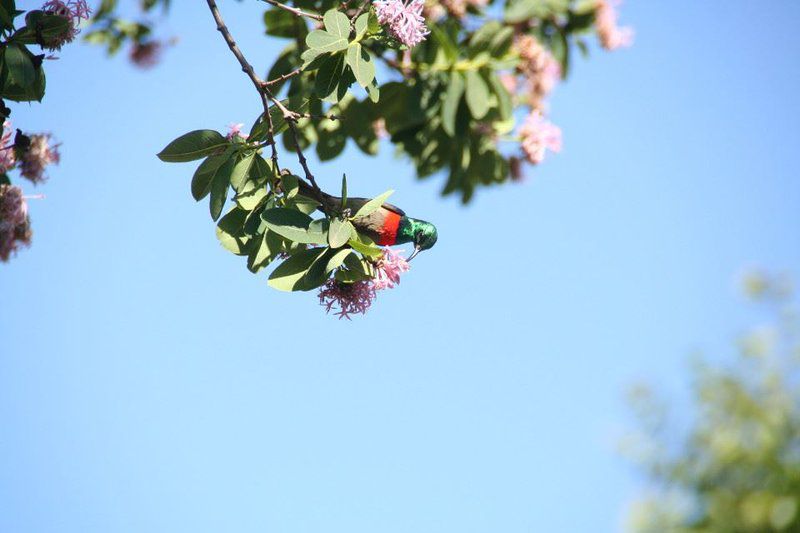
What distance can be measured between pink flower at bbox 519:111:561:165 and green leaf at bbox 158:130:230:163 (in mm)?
2495

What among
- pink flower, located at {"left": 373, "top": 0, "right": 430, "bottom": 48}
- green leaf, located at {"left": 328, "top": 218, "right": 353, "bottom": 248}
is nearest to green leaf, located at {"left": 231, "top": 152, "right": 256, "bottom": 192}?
green leaf, located at {"left": 328, "top": 218, "right": 353, "bottom": 248}

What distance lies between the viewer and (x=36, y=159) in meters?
3.01

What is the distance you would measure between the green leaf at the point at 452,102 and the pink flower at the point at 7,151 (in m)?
1.89

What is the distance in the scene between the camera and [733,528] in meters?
5.53

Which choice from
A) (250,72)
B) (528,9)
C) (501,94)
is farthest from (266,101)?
(528,9)

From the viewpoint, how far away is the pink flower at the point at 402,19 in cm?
226

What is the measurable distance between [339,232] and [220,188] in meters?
0.36

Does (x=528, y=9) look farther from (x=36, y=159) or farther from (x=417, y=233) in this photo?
(x=36, y=159)

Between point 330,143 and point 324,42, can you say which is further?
point 330,143

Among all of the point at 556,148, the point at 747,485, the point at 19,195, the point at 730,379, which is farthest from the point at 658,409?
the point at 19,195

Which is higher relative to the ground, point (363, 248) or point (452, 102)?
point (452, 102)

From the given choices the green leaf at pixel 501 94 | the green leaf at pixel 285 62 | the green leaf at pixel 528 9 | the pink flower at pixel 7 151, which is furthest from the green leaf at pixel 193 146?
A: the green leaf at pixel 528 9

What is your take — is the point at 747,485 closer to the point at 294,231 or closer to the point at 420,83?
the point at 420,83

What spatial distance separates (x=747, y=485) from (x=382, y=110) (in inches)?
156
